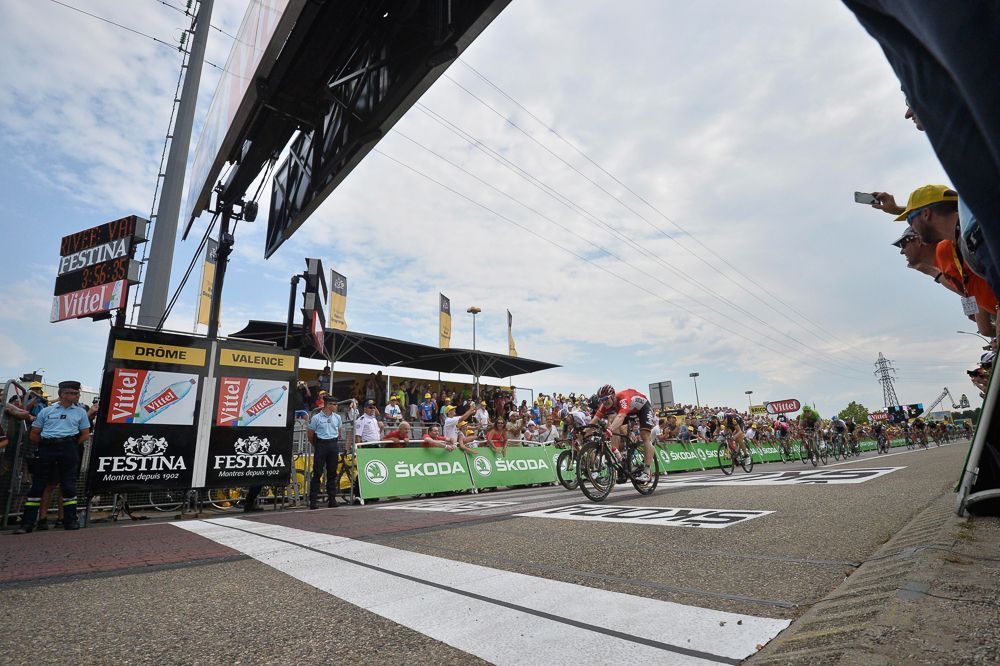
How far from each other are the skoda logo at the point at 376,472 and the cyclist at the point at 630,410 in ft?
14.6

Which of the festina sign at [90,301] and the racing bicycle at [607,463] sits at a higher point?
the festina sign at [90,301]

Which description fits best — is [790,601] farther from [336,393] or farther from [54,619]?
[336,393]

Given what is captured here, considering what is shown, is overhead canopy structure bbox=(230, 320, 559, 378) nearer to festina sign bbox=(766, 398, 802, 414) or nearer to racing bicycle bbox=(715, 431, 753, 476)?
racing bicycle bbox=(715, 431, 753, 476)

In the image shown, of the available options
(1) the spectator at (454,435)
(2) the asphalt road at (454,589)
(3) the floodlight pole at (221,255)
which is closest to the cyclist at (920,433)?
(1) the spectator at (454,435)

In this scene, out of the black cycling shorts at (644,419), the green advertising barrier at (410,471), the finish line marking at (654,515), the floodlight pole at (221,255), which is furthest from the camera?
the floodlight pole at (221,255)

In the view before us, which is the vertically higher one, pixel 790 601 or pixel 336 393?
pixel 336 393

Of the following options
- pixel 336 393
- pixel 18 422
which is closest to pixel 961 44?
pixel 18 422

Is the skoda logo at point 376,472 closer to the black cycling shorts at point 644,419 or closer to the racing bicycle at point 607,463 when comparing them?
the racing bicycle at point 607,463

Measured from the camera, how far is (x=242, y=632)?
1853mm

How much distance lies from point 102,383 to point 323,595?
299 inches

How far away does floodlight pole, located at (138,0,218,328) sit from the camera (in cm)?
1311

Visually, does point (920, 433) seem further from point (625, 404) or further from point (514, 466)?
point (625, 404)

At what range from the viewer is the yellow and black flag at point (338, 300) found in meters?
20.8

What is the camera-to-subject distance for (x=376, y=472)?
938cm
